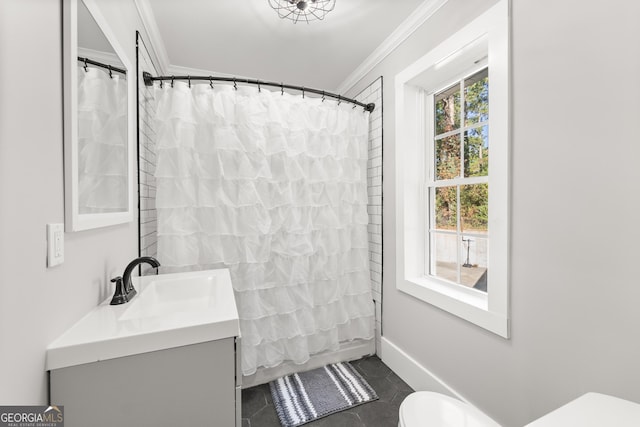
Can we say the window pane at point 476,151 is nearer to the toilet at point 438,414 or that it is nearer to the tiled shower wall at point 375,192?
the tiled shower wall at point 375,192

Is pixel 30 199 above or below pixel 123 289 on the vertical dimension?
above

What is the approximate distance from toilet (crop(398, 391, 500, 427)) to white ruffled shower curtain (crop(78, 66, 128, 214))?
1388 mm

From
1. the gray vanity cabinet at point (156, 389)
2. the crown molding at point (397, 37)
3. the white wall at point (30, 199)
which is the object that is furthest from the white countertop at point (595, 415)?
the crown molding at point (397, 37)

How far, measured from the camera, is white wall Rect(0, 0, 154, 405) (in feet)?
1.92

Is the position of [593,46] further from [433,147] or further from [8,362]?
[8,362]

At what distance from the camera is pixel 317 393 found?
71.1 inches

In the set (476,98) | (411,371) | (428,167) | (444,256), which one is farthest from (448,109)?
(411,371)

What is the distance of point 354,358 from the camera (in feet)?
7.27

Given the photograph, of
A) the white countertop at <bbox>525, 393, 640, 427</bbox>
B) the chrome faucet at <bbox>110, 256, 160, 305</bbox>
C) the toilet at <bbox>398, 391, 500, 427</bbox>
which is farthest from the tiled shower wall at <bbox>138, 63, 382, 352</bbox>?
the white countertop at <bbox>525, 393, 640, 427</bbox>

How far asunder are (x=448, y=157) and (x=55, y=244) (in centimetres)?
199

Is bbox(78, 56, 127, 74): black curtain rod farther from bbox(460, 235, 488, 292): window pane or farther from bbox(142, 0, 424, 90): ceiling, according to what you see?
bbox(460, 235, 488, 292): window pane

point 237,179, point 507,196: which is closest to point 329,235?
point 237,179

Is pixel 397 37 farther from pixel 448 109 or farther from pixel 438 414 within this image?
pixel 438 414

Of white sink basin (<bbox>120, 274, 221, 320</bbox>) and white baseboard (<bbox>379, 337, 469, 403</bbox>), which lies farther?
white baseboard (<bbox>379, 337, 469, 403</bbox>)
